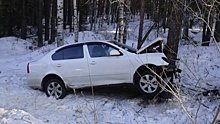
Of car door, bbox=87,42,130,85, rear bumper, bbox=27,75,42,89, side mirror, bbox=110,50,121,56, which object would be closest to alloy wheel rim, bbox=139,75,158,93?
car door, bbox=87,42,130,85

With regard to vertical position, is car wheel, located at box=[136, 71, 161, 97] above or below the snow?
above

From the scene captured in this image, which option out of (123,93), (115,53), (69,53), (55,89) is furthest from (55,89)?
(115,53)

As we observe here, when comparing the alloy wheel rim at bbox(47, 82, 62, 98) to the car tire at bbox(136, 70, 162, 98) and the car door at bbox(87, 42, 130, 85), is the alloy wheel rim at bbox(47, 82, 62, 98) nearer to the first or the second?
the car door at bbox(87, 42, 130, 85)

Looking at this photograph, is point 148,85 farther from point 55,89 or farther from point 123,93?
point 55,89

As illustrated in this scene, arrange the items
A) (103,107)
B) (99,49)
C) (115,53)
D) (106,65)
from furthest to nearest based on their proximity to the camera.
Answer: (99,49) → (106,65) → (115,53) → (103,107)

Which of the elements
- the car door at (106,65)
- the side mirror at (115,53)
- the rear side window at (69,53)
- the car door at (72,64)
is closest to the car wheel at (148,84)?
the car door at (106,65)

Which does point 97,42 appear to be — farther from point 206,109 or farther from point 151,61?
point 206,109

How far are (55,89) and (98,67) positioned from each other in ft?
4.97

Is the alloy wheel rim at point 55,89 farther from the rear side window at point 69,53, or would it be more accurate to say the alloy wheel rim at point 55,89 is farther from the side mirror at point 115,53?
the side mirror at point 115,53

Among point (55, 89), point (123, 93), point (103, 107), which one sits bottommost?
point (103, 107)

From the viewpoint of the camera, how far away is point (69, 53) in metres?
8.62

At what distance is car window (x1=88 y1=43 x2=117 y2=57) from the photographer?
820 centimetres

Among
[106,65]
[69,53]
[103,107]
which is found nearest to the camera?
[103,107]

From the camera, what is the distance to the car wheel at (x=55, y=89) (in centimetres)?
860
